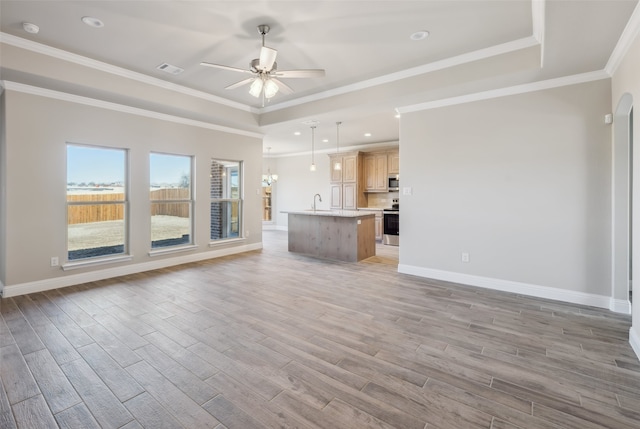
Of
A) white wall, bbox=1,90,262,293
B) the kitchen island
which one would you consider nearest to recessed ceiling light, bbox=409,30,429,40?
the kitchen island

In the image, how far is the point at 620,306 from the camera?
11.0ft

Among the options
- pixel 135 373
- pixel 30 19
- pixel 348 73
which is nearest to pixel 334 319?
pixel 135 373

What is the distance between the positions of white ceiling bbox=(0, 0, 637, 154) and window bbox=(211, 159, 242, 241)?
2.36 m

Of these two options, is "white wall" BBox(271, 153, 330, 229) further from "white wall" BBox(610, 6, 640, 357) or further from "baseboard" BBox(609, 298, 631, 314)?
"white wall" BBox(610, 6, 640, 357)

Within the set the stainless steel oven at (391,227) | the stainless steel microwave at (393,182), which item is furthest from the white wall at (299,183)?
the stainless steel oven at (391,227)

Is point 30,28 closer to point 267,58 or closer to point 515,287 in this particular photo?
point 267,58

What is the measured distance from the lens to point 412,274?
496 cm

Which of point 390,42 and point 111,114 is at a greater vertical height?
point 390,42

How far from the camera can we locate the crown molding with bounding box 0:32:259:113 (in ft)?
11.2

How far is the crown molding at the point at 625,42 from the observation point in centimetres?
236

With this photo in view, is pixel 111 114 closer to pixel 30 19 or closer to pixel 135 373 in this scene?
pixel 30 19

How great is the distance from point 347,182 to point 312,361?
7321mm

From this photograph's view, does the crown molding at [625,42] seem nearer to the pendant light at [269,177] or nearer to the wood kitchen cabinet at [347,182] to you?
the wood kitchen cabinet at [347,182]

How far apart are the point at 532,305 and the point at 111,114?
6589mm
